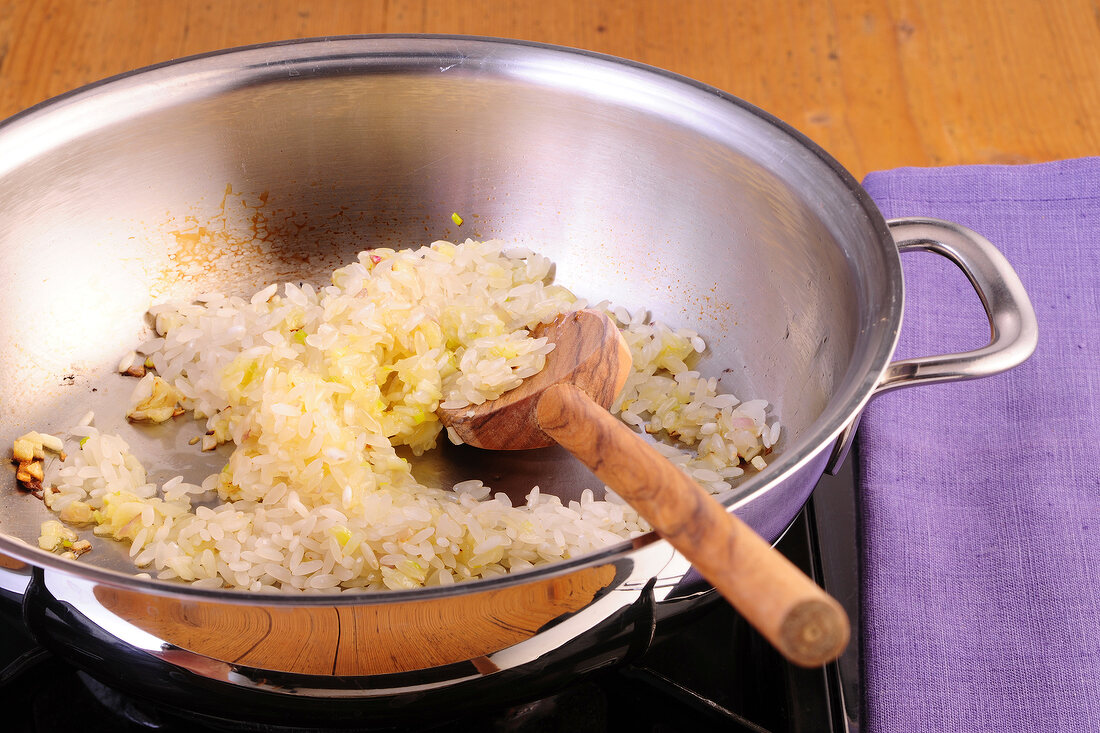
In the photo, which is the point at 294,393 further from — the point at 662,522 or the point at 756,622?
the point at 756,622

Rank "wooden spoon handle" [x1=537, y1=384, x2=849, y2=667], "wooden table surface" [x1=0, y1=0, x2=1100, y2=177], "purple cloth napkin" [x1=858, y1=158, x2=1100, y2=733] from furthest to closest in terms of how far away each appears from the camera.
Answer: "wooden table surface" [x1=0, y1=0, x2=1100, y2=177]
"purple cloth napkin" [x1=858, y1=158, x2=1100, y2=733]
"wooden spoon handle" [x1=537, y1=384, x2=849, y2=667]

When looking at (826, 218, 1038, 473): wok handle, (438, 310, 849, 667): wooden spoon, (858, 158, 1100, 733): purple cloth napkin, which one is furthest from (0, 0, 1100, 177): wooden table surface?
(438, 310, 849, 667): wooden spoon

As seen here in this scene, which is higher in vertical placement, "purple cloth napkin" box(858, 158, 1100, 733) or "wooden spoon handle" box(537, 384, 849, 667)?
"wooden spoon handle" box(537, 384, 849, 667)

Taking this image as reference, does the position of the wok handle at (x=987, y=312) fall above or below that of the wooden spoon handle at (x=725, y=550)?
below

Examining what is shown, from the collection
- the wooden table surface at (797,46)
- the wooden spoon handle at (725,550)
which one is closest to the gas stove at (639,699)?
the wooden spoon handle at (725,550)

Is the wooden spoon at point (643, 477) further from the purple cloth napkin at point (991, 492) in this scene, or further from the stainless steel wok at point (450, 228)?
the purple cloth napkin at point (991, 492)

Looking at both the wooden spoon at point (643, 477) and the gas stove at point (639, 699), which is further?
the gas stove at point (639, 699)

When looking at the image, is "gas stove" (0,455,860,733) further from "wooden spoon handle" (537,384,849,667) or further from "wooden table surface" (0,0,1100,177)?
"wooden table surface" (0,0,1100,177)

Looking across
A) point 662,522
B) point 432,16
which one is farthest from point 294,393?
point 432,16
